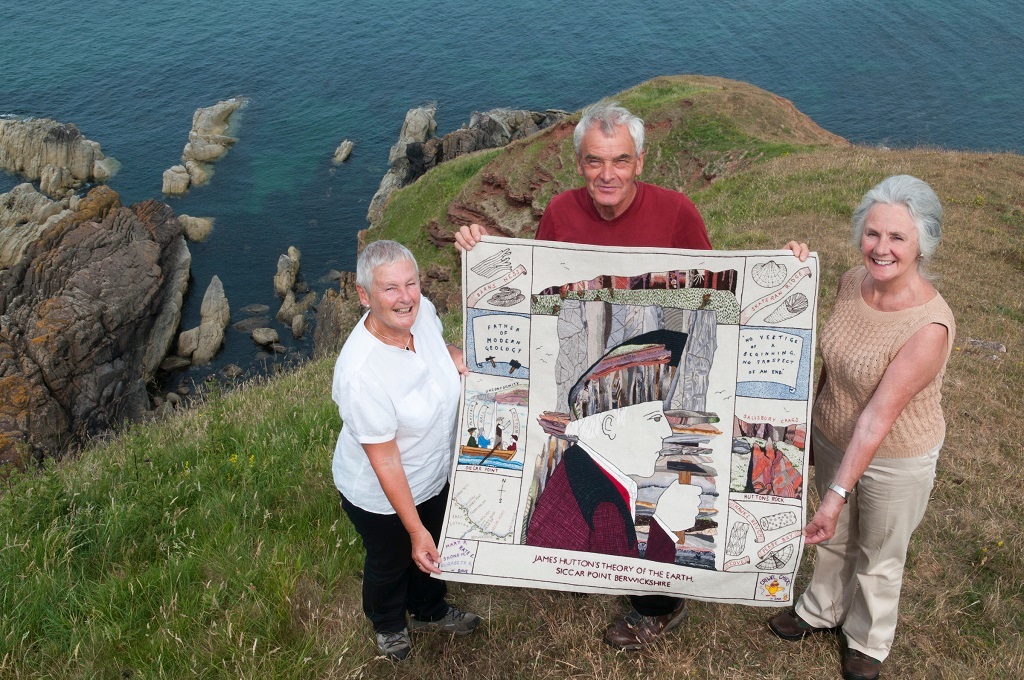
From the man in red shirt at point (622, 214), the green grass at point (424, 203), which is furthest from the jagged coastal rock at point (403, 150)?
the man in red shirt at point (622, 214)

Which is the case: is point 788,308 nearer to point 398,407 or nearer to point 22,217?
point 398,407

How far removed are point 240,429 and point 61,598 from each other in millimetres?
2578

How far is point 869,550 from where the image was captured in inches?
172

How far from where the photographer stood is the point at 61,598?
4.77 meters

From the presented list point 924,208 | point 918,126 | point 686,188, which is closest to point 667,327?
point 924,208

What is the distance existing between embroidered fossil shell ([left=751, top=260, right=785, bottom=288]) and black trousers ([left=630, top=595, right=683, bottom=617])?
7.14ft

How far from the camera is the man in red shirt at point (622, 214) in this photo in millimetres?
4305

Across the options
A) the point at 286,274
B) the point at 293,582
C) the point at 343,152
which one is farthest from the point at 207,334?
the point at 293,582

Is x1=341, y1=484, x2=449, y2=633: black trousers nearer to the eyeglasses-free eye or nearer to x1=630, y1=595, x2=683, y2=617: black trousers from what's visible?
x1=630, y1=595, x2=683, y2=617: black trousers

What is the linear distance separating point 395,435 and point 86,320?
33314mm

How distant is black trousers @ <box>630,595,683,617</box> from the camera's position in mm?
4703

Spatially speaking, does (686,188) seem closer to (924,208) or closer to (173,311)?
(924,208)

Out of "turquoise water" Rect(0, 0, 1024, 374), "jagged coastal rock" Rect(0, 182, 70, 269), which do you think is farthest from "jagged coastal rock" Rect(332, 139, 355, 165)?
"jagged coastal rock" Rect(0, 182, 70, 269)

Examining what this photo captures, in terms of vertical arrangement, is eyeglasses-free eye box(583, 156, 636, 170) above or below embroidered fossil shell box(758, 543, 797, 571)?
above
